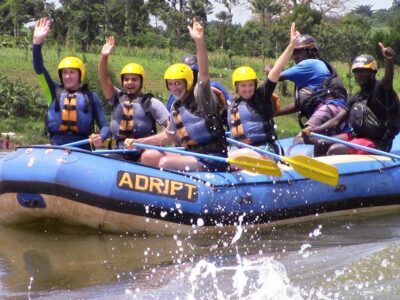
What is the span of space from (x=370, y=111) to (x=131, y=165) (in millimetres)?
2224

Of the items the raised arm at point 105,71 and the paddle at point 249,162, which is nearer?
the paddle at point 249,162

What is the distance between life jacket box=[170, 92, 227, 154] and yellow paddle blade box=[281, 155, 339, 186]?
20.4 inches

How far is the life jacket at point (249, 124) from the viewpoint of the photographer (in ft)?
20.2

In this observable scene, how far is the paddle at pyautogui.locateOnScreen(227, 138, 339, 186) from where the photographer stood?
586cm

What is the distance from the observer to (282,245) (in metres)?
5.21

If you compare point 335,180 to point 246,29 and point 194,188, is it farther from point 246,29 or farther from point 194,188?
point 246,29

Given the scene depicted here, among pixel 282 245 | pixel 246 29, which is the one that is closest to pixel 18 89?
pixel 246 29

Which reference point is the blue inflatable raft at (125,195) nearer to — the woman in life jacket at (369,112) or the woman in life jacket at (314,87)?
the woman in life jacket at (369,112)

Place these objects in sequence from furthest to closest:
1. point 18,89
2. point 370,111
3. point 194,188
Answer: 1. point 18,89
2. point 370,111
3. point 194,188

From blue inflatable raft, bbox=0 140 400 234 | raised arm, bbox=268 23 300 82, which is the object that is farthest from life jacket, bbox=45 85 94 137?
raised arm, bbox=268 23 300 82

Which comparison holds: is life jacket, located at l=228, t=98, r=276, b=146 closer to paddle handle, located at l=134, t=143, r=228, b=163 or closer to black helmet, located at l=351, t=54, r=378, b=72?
paddle handle, located at l=134, t=143, r=228, b=163

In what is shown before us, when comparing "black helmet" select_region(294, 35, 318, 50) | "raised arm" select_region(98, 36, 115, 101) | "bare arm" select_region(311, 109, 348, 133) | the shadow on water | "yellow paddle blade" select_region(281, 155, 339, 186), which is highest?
"black helmet" select_region(294, 35, 318, 50)

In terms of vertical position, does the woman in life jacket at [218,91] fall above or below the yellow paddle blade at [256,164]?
above

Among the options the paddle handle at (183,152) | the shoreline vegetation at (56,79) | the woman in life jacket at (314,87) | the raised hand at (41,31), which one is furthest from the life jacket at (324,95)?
the shoreline vegetation at (56,79)
